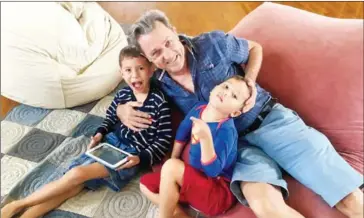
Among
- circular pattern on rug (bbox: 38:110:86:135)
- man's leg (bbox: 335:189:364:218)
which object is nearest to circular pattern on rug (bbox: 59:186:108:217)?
circular pattern on rug (bbox: 38:110:86:135)

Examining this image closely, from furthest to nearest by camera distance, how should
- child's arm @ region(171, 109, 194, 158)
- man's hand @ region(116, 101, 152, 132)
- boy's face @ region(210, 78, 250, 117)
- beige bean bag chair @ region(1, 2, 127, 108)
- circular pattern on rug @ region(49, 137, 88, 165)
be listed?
beige bean bag chair @ region(1, 2, 127, 108) → circular pattern on rug @ region(49, 137, 88, 165) → man's hand @ region(116, 101, 152, 132) → child's arm @ region(171, 109, 194, 158) → boy's face @ region(210, 78, 250, 117)

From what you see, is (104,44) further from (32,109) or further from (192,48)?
(192,48)

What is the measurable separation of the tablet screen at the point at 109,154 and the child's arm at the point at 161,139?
0.07 meters

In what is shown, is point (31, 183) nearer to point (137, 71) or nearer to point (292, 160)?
point (137, 71)

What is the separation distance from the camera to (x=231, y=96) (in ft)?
3.73

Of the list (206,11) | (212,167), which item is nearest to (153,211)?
(212,167)

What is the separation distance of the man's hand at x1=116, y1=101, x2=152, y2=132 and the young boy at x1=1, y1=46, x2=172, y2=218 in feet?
0.04

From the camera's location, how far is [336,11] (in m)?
2.55

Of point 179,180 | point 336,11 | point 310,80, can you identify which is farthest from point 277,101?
point 336,11

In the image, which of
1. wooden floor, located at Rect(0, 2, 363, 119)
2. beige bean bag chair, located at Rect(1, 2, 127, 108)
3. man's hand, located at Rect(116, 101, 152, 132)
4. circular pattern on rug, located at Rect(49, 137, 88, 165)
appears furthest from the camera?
wooden floor, located at Rect(0, 2, 363, 119)

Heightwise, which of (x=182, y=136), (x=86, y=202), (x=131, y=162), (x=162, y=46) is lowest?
(x=86, y=202)

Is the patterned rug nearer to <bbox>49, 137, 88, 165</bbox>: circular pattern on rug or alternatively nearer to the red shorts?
<bbox>49, 137, 88, 165</bbox>: circular pattern on rug

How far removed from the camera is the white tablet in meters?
1.35

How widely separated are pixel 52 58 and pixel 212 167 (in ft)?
3.13
